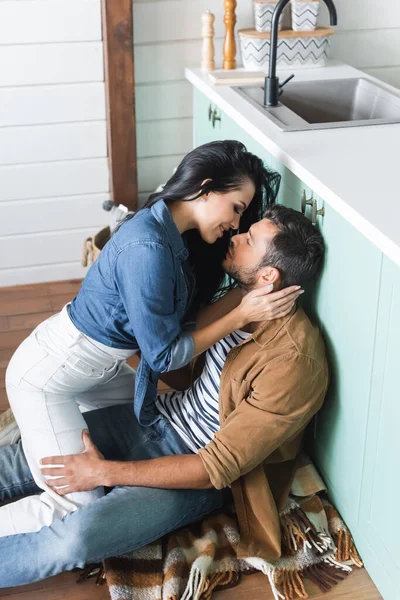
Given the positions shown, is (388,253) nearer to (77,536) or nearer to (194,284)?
(194,284)

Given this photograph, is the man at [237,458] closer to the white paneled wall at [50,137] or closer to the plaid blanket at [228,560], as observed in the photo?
the plaid blanket at [228,560]

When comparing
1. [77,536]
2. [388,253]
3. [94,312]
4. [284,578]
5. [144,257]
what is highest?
[388,253]

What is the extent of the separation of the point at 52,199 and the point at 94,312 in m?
1.41

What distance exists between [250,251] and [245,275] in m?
0.07

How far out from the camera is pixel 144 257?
182cm

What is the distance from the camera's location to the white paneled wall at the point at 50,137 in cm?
294

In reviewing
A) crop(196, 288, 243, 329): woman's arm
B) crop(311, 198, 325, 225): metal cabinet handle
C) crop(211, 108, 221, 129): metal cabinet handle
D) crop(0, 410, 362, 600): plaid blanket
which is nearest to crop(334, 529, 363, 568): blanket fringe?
crop(0, 410, 362, 600): plaid blanket

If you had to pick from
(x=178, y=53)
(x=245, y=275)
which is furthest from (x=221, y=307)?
(x=178, y=53)

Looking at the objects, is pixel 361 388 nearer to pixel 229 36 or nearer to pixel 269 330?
pixel 269 330

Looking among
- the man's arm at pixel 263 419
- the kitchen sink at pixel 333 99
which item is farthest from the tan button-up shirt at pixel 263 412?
the kitchen sink at pixel 333 99

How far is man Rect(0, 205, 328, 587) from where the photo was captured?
1826 millimetres

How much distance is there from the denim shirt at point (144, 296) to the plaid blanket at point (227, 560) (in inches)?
15.3

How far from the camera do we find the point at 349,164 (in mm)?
1964

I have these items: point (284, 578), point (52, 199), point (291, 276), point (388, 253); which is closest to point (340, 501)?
point (284, 578)
